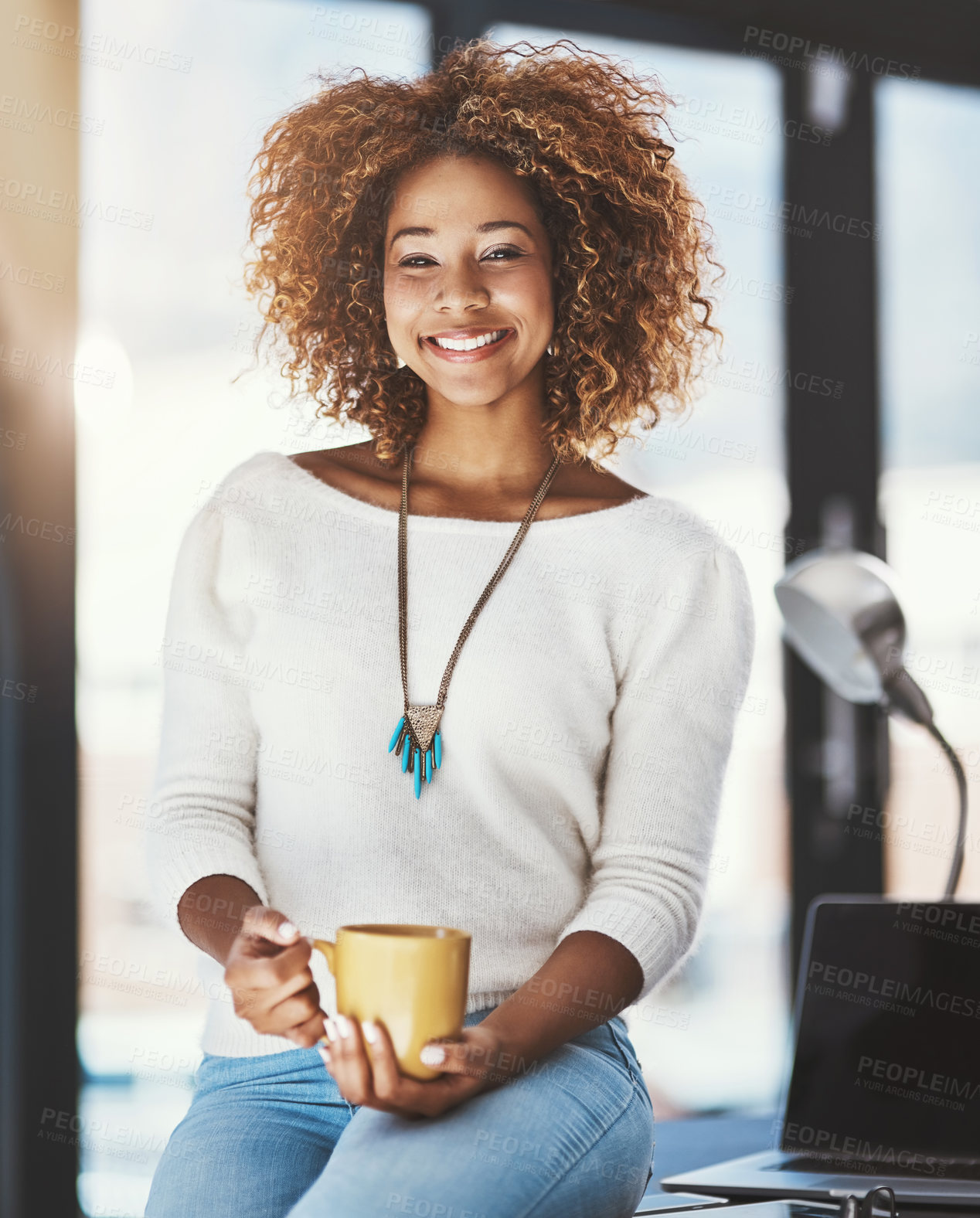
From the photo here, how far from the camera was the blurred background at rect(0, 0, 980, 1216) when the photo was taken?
2.08 m

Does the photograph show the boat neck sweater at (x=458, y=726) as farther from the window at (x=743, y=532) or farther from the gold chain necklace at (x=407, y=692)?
the window at (x=743, y=532)

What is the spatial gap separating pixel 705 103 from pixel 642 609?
1.75 m

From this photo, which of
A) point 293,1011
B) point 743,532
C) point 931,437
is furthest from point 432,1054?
point 931,437

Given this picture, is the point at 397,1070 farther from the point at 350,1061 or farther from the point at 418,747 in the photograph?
the point at 418,747

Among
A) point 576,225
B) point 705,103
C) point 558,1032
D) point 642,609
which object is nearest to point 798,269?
point 705,103

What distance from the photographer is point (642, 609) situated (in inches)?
45.6

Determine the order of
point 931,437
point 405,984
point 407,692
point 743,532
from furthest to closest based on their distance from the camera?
1. point 931,437
2. point 743,532
3. point 407,692
4. point 405,984

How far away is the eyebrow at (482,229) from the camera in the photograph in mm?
1188

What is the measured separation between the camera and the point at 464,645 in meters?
1.16

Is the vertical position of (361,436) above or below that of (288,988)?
above

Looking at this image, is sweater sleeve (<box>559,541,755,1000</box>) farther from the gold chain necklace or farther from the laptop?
the laptop

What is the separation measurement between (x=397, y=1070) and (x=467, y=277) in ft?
2.37

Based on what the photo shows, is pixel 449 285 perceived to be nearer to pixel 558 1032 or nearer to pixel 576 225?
pixel 576 225

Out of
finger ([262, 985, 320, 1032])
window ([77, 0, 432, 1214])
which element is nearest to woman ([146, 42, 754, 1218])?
finger ([262, 985, 320, 1032])
